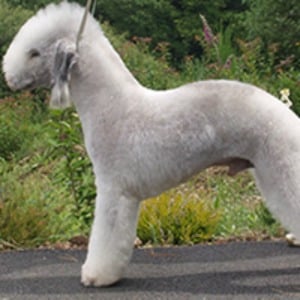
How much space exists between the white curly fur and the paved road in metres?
0.25

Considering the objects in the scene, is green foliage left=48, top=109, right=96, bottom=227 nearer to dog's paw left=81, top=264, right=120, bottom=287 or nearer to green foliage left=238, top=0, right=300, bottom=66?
dog's paw left=81, top=264, right=120, bottom=287

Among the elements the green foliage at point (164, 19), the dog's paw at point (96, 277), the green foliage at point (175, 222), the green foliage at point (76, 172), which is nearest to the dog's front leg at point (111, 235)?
the dog's paw at point (96, 277)

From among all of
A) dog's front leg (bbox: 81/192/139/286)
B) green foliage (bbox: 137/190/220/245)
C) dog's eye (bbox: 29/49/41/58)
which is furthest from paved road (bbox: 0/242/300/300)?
dog's eye (bbox: 29/49/41/58)

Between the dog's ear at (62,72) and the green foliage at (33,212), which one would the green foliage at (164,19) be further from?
the dog's ear at (62,72)

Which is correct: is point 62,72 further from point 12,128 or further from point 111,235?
point 12,128

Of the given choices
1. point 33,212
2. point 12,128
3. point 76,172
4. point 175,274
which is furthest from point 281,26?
point 175,274

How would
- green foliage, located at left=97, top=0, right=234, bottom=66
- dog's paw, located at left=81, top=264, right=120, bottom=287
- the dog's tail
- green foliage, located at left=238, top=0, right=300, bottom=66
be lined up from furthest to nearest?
green foliage, located at left=97, top=0, right=234, bottom=66 < green foliage, located at left=238, top=0, right=300, bottom=66 < dog's paw, located at left=81, top=264, right=120, bottom=287 < the dog's tail

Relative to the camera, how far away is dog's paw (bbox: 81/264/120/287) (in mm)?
4512

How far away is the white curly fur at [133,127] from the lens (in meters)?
4.22

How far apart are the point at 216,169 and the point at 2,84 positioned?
172 inches

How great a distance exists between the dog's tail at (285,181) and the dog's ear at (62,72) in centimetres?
112

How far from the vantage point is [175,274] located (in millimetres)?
4996

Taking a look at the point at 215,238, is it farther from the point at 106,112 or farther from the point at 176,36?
the point at 176,36

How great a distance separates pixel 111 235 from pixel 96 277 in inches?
11.9
